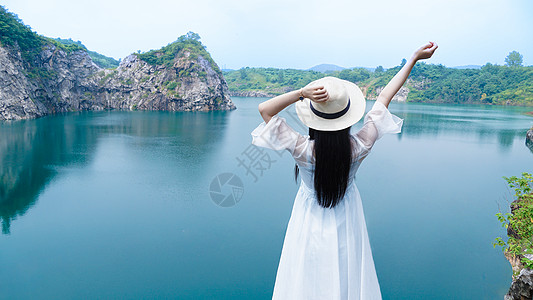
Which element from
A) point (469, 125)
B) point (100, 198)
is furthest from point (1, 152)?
point (469, 125)

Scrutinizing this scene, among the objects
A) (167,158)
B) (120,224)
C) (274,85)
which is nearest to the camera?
(120,224)

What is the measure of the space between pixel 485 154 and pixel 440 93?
3151 centimetres

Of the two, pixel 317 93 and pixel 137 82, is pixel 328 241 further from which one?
pixel 137 82

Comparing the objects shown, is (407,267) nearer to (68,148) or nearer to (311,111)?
(311,111)

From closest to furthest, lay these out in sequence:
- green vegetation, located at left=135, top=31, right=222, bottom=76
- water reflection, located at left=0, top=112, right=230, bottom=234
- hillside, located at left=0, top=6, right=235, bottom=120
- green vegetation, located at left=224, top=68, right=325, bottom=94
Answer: water reflection, located at left=0, top=112, right=230, bottom=234 → hillside, located at left=0, top=6, right=235, bottom=120 → green vegetation, located at left=135, top=31, right=222, bottom=76 → green vegetation, located at left=224, top=68, right=325, bottom=94

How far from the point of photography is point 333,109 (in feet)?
3.15

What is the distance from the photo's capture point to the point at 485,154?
10312 mm

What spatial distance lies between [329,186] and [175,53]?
2878 centimetres

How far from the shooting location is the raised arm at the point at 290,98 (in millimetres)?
902

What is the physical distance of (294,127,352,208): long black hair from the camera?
3.31 ft

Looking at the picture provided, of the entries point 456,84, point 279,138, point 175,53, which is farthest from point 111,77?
point 456,84

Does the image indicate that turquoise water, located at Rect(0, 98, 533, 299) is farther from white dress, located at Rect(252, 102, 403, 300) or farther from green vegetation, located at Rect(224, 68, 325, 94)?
green vegetation, located at Rect(224, 68, 325, 94)

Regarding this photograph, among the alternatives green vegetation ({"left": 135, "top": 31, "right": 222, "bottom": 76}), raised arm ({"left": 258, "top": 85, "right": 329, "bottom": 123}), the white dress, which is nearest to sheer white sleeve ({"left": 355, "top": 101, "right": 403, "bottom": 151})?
the white dress

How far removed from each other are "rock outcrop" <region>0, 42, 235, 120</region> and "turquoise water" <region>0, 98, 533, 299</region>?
41.7ft
